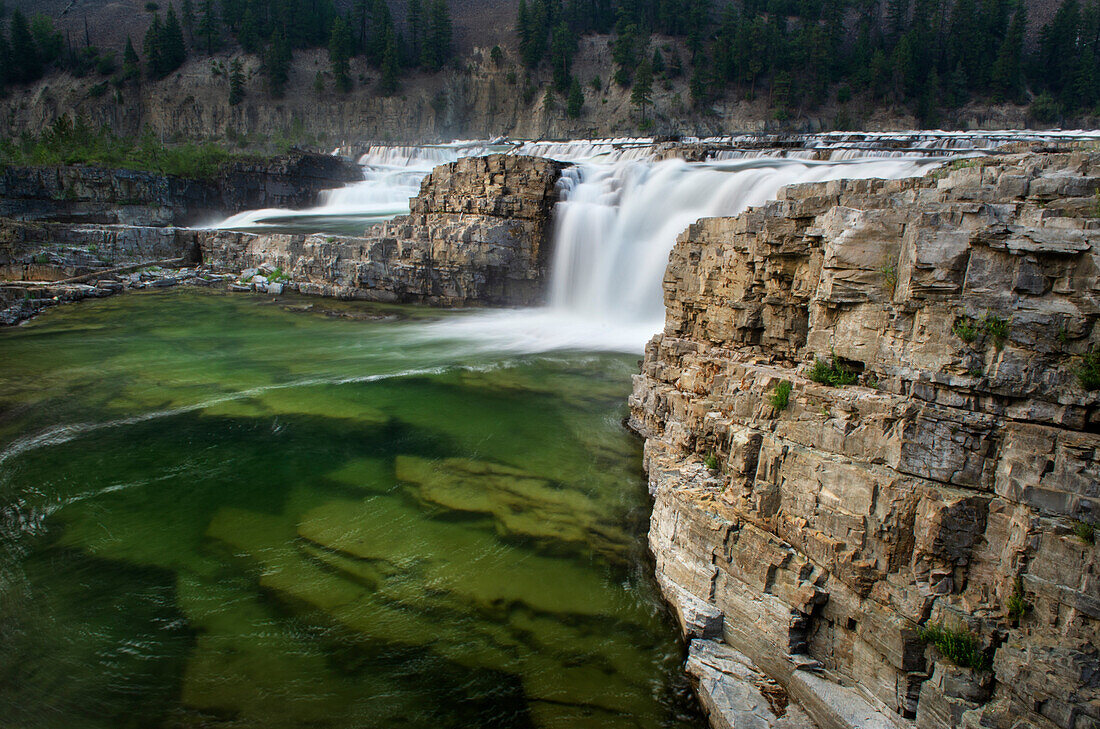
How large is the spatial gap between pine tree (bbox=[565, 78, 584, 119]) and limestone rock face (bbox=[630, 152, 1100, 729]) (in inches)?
2294

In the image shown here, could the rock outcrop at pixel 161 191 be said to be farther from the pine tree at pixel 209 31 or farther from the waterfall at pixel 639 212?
the pine tree at pixel 209 31

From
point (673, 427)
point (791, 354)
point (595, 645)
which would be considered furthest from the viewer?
point (673, 427)

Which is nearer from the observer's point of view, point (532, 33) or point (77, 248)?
point (77, 248)

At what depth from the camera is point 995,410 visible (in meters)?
4.66

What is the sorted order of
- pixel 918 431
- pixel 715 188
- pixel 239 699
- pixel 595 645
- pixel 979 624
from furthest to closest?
pixel 715 188
pixel 595 645
pixel 239 699
pixel 918 431
pixel 979 624

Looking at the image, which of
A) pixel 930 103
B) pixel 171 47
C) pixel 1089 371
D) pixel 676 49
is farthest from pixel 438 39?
pixel 1089 371

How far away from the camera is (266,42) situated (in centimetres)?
6650

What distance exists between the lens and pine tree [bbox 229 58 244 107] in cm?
6091

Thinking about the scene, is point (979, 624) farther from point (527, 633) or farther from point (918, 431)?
point (527, 633)

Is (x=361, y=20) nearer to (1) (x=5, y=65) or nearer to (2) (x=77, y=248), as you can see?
(1) (x=5, y=65)

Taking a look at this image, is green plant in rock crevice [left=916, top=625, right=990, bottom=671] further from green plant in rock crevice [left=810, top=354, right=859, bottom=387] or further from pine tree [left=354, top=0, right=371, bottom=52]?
pine tree [left=354, top=0, right=371, bottom=52]

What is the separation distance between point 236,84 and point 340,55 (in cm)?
1086

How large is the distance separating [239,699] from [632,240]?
17.9m

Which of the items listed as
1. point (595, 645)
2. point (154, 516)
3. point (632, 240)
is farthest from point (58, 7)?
point (595, 645)
